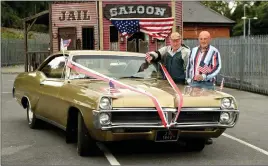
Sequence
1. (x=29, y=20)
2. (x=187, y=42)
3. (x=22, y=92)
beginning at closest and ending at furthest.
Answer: (x=22, y=92) < (x=187, y=42) < (x=29, y=20)

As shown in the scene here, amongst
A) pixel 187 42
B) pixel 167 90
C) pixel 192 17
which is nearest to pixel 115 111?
pixel 167 90

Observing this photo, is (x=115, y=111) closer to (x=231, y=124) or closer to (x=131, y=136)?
(x=131, y=136)

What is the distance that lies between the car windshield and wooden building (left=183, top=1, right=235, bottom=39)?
33829 millimetres

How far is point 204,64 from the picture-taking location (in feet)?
25.2

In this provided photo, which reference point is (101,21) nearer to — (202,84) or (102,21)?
(102,21)

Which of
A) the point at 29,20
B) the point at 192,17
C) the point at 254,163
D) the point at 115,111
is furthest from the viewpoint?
the point at 192,17

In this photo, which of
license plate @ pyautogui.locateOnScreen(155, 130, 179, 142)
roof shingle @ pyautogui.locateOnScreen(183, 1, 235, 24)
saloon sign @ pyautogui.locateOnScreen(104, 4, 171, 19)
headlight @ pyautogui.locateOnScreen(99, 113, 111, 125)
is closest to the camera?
headlight @ pyautogui.locateOnScreen(99, 113, 111, 125)

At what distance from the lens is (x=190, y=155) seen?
677 cm

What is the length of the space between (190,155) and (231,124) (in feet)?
2.44

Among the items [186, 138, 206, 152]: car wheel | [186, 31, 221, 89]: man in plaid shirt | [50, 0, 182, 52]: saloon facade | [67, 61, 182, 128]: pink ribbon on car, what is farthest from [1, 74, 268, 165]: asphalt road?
[50, 0, 182, 52]: saloon facade

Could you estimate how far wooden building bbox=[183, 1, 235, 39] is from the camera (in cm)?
4181

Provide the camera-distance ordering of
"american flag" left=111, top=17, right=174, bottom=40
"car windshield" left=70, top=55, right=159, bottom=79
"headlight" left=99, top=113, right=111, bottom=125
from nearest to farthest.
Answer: "headlight" left=99, top=113, right=111, bottom=125, "car windshield" left=70, top=55, right=159, bottom=79, "american flag" left=111, top=17, right=174, bottom=40

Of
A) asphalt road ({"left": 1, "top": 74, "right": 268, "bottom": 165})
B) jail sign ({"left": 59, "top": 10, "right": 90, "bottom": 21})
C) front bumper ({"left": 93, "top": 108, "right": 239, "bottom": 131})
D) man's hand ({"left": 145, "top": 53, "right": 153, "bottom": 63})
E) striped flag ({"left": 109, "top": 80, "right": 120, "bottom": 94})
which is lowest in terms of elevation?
asphalt road ({"left": 1, "top": 74, "right": 268, "bottom": 165})

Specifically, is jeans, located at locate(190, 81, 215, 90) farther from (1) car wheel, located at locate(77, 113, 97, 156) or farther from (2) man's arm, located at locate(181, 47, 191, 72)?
(1) car wheel, located at locate(77, 113, 97, 156)
